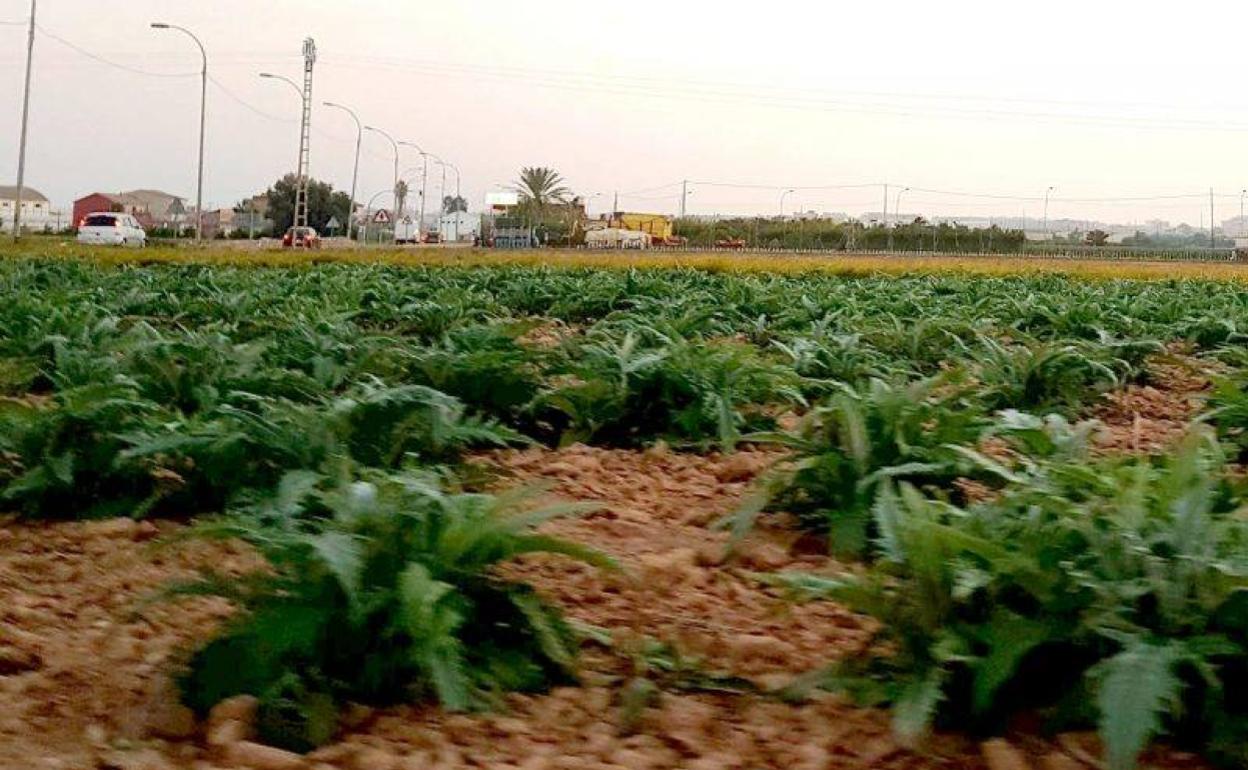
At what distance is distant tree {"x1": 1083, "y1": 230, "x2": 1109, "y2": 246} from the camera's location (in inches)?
2202

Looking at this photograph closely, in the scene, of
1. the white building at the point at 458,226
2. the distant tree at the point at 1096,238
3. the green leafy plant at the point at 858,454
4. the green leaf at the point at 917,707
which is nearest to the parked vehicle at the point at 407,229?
the white building at the point at 458,226

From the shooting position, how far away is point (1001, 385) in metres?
6.10

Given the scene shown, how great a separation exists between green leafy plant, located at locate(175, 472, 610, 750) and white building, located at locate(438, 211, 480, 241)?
7118 cm

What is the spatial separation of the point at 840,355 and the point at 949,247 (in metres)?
49.9

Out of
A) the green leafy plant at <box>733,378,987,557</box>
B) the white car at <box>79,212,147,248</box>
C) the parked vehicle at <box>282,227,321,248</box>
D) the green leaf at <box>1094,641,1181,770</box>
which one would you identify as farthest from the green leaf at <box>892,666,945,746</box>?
the white car at <box>79,212,147,248</box>

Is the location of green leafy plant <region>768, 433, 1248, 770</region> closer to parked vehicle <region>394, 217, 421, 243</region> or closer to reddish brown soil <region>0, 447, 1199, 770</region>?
reddish brown soil <region>0, 447, 1199, 770</region>

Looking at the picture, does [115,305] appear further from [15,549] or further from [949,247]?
[949,247]

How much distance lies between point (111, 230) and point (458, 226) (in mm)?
32611

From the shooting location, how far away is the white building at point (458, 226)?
247 feet

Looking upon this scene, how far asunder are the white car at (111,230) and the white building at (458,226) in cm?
2674

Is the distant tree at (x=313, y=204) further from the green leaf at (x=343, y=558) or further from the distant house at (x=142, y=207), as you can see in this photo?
the green leaf at (x=343, y=558)

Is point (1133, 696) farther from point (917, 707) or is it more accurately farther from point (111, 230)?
point (111, 230)

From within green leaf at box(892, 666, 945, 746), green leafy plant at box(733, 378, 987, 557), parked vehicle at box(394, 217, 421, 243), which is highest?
parked vehicle at box(394, 217, 421, 243)

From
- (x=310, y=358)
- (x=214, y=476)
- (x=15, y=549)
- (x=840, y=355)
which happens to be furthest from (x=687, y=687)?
(x=840, y=355)
